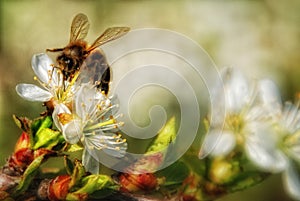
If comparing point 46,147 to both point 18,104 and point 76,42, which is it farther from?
point 18,104

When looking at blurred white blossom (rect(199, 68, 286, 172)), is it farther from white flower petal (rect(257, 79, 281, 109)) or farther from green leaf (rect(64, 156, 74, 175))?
green leaf (rect(64, 156, 74, 175))

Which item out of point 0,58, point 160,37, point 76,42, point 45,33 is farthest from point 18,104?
point 76,42

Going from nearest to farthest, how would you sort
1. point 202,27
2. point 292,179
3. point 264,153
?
point 264,153
point 292,179
point 202,27

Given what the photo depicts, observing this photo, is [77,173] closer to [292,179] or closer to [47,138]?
[47,138]

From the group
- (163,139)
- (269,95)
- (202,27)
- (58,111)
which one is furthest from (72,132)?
(202,27)

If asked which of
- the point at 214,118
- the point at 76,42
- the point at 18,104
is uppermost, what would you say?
the point at 76,42

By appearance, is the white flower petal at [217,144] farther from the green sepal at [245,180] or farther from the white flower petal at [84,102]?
the white flower petal at [84,102]
